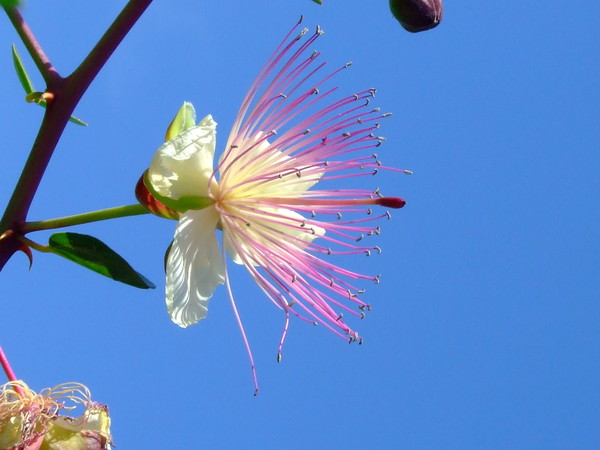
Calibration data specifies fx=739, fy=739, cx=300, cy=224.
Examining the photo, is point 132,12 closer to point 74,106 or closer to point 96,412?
point 74,106

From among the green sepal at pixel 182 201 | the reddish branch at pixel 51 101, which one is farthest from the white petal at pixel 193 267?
the reddish branch at pixel 51 101

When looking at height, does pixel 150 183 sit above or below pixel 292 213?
below

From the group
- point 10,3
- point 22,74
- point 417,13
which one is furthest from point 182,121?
point 10,3

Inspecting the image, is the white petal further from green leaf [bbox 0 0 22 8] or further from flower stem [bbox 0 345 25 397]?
green leaf [bbox 0 0 22 8]

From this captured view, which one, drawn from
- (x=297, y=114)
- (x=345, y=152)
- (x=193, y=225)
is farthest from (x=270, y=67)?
(x=193, y=225)

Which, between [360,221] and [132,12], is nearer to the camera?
[132,12]

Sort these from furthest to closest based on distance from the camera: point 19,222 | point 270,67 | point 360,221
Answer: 1. point 360,221
2. point 270,67
3. point 19,222

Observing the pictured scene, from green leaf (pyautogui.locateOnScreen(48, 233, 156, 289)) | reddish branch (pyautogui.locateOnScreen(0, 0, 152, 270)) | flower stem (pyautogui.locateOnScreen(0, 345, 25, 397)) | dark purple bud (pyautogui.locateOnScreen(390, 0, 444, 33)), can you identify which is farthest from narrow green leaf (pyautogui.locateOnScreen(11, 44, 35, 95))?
dark purple bud (pyautogui.locateOnScreen(390, 0, 444, 33))
